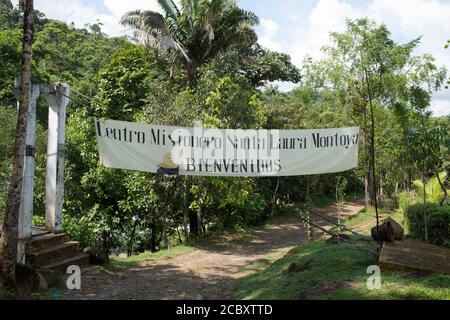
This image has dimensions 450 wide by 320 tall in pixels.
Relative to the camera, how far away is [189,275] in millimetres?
10320

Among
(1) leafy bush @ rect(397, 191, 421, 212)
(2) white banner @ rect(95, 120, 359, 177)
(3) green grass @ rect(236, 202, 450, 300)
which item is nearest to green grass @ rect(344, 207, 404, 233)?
(1) leafy bush @ rect(397, 191, 421, 212)

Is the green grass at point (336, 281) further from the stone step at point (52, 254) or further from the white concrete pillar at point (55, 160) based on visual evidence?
the white concrete pillar at point (55, 160)

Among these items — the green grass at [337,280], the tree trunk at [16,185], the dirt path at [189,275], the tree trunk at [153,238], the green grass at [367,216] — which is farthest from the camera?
the green grass at [367,216]

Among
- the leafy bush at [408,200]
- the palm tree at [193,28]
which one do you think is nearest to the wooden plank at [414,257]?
the leafy bush at [408,200]

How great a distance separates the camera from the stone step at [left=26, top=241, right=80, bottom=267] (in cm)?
877

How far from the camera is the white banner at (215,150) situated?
321 inches

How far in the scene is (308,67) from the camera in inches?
855

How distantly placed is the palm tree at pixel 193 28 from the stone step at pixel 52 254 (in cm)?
1037

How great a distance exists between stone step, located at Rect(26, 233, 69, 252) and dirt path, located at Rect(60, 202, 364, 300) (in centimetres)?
92

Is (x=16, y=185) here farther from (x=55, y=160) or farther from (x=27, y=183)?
(x=55, y=160)

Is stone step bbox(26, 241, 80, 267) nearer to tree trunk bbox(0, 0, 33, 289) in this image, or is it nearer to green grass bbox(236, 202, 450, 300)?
tree trunk bbox(0, 0, 33, 289)

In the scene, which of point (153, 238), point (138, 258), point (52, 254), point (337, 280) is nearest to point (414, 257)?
point (337, 280)

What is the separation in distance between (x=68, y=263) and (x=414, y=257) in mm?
6894
